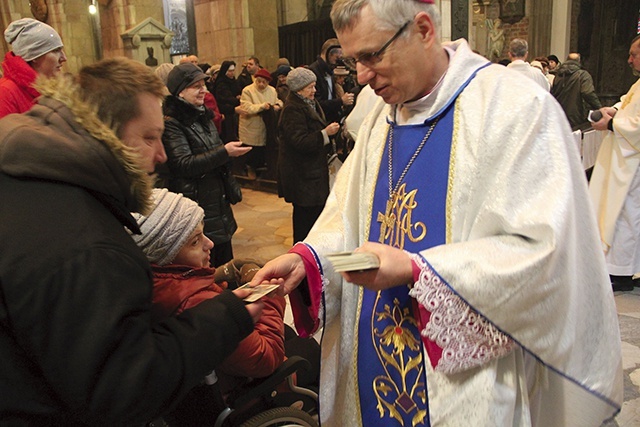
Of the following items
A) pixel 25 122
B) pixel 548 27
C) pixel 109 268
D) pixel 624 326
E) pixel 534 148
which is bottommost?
pixel 624 326

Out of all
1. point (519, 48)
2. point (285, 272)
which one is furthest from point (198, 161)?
point (519, 48)

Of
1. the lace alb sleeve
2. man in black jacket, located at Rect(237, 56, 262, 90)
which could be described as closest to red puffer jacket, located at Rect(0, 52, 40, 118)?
the lace alb sleeve

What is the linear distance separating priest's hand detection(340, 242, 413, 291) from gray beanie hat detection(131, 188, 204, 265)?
935 mm

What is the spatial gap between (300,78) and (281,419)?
3073 mm

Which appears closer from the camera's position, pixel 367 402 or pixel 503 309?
pixel 503 309

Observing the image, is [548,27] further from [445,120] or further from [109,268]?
[109,268]

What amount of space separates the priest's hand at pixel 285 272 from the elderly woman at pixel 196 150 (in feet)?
6.56

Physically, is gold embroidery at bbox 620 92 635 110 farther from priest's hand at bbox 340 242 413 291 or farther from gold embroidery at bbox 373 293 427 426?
priest's hand at bbox 340 242 413 291

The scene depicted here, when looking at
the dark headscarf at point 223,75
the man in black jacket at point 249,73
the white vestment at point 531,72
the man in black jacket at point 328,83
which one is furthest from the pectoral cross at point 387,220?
the man in black jacket at point 249,73

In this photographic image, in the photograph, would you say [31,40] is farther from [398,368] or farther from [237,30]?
[237,30]

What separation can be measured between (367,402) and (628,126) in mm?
3282

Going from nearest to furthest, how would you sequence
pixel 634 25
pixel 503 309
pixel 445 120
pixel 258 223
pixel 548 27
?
pixel 503 309
pixel 445 120
pixel 258 223
pixel 548 27
pixel 634 25

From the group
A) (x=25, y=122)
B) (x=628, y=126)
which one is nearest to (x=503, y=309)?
(x=25, y=122)

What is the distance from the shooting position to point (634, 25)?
45.1ft
